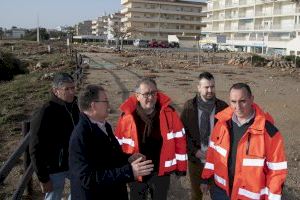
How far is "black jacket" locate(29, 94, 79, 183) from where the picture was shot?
12.8 feet

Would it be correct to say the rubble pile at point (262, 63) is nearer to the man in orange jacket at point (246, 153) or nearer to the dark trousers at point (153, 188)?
the dark trousers at point (153, 188)

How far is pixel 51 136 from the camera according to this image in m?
3.93

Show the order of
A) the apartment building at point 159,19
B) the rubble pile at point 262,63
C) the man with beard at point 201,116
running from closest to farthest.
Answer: the man with beard at point 201,116, the rubble pile at point 262,63, the apartment building at point 159,19

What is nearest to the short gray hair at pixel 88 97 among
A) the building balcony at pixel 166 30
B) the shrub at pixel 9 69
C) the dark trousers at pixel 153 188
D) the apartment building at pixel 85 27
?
the dark trousers at pixel 153 188

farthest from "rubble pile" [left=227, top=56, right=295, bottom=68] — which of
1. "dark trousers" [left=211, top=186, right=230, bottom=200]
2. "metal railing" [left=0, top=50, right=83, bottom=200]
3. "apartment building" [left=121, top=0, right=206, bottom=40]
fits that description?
"apartment building" [left=121, top=0, right=206, bottom=40]

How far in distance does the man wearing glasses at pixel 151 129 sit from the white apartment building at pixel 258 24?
53391 mm

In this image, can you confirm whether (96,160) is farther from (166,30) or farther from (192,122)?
(166,30)

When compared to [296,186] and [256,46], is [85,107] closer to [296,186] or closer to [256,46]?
[296,186]

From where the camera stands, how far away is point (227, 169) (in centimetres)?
374

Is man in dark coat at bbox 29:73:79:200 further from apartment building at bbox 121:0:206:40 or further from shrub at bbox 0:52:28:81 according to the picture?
apartment building at bbox 121:0:206:40

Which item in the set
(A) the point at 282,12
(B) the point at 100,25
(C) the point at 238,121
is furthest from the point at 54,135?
(B) the point at 100,25

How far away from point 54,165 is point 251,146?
76.8 inches

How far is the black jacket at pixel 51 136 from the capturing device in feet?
12.8

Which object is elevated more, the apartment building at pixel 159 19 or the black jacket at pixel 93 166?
the apartment building at pixel 159 19
